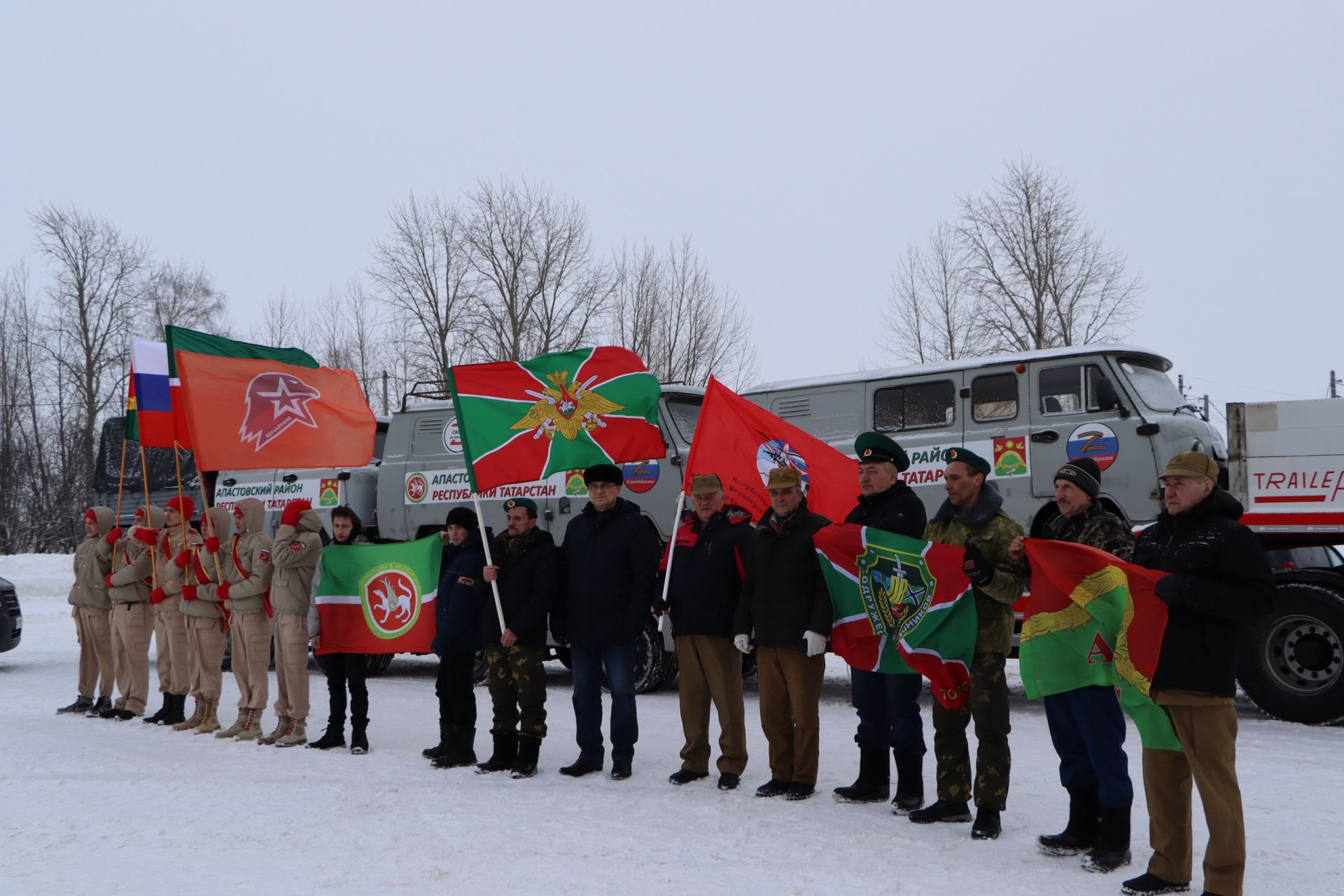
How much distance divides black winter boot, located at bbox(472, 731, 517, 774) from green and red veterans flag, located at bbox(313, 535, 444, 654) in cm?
133

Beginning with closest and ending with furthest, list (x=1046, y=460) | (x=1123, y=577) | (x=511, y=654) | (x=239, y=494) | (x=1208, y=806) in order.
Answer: (x=1208, y=806), (x=1123, y=577), (x=511, y=654), (x=1046, y=460), (x=239, y=494)

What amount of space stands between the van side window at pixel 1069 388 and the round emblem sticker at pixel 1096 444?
19 cm

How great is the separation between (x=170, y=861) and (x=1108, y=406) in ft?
24.6

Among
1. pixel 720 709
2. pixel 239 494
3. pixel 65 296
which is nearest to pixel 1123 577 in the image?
pixel 720 709

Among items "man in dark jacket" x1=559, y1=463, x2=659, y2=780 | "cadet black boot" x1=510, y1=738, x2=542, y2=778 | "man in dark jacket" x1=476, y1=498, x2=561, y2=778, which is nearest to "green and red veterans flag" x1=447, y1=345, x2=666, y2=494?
"man in dark jacket" x1=476, y1=498, x2=561, y2=778

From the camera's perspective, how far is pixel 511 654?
7422mm

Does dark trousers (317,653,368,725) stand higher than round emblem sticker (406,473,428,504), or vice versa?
round emblem sticker (406,473,428,504)

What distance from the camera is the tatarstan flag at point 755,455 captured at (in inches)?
303

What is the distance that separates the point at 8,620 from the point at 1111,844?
43.7 feet

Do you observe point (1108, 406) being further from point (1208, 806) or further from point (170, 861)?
point (170, 861)

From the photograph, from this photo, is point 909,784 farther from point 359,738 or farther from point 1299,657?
point 1299,657

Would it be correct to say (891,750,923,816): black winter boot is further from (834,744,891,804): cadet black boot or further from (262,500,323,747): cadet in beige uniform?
(262,500,323,747): cadet in beige uniform

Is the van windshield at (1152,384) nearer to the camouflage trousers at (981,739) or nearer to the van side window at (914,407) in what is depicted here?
the van side window at (914,407)

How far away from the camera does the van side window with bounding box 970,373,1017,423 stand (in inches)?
380
